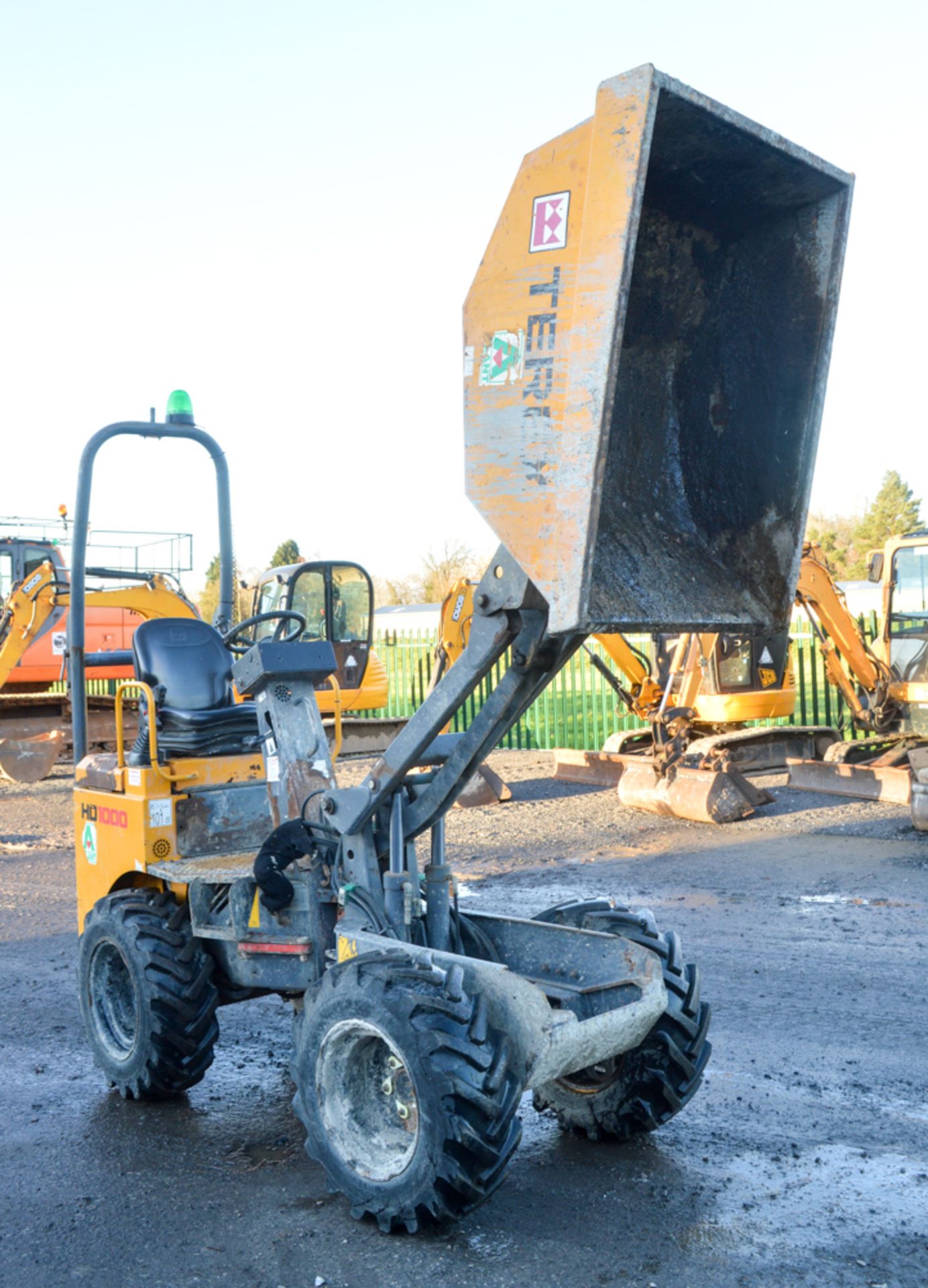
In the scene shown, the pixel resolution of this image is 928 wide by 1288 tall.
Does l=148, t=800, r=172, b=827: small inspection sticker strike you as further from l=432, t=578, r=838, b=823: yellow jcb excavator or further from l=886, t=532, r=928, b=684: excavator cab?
l=886, t=532, r=928, b=684: excavator cab

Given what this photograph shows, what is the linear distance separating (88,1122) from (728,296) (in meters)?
3.95

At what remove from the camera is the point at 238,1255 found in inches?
141

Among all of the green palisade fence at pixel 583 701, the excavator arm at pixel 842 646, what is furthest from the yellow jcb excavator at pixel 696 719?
the green palisade fence at pixel 583 701

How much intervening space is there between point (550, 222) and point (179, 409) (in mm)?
2848

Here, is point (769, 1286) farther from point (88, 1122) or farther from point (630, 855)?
point (630, 855)

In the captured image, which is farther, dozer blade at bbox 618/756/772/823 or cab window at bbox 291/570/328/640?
cab window at bbox 291/570/328/640

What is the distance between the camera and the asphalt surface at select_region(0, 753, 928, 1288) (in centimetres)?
351

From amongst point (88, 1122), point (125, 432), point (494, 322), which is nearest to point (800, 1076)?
point (88, 1122)

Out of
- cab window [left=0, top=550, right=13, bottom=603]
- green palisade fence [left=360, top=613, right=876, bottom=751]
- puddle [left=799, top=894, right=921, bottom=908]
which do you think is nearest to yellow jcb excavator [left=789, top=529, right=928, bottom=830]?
green palisade fence [left=360, top=613, right=876, bottom=751]

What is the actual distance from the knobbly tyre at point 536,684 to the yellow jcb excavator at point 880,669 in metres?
8.67

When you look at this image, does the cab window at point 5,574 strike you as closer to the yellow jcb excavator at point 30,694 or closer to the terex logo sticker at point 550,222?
the yellow jcb excavator at point 30,694

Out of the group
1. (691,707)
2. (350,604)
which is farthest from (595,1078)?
(350,604)

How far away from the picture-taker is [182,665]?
5.57 metres

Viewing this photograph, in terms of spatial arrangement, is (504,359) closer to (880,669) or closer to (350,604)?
(880,669)
